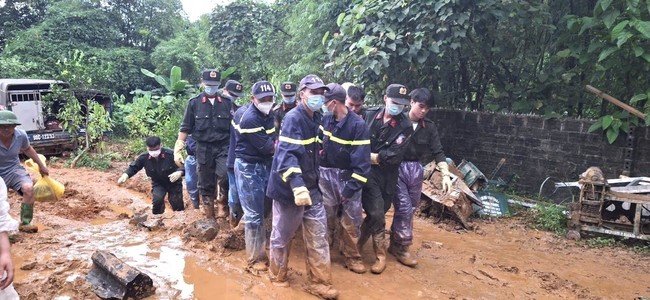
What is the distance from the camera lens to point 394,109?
4887 millimetres

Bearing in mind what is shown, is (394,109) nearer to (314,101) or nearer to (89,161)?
A: (314,101)

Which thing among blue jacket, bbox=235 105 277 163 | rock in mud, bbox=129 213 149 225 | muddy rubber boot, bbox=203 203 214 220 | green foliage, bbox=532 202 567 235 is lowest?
green foliage, bbox=532 202 567 235

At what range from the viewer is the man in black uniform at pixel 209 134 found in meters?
5.88

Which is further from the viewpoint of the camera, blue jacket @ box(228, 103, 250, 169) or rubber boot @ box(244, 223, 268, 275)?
blue jacket @ box(228, 103, 250, 169)

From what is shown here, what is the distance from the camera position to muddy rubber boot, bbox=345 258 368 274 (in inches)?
186

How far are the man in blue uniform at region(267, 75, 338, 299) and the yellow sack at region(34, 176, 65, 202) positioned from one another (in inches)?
126

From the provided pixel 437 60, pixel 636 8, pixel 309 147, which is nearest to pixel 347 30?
pixel 437 60

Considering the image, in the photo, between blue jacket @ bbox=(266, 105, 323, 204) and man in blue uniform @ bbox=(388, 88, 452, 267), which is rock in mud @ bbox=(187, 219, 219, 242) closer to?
blue jacket @ bbox=(266, 105, 323, 204)

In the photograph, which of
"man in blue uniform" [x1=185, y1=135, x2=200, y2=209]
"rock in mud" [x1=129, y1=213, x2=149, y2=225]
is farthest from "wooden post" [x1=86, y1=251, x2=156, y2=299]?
"man in blue uniform" [x1=185, y1=135, x2=200, y2=209]

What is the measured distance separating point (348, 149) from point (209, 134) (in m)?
2.16

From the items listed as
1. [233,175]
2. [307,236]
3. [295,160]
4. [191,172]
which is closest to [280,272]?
[307,236]

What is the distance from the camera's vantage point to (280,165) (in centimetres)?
394

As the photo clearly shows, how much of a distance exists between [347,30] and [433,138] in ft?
13.5

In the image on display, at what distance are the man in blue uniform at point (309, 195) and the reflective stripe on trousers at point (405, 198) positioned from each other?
4.05 feet
